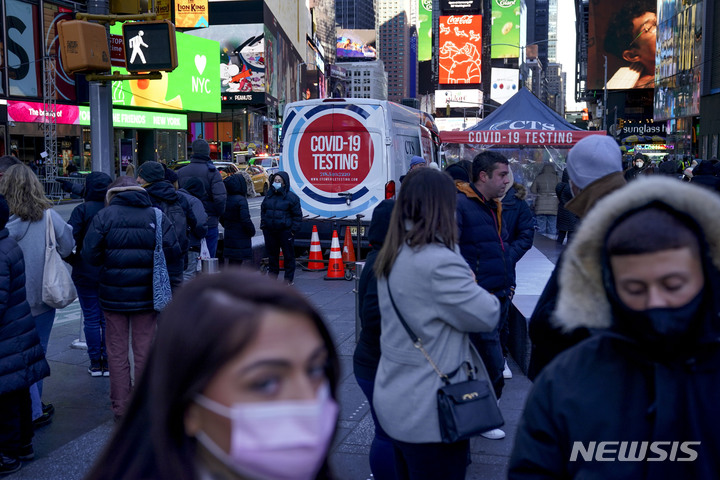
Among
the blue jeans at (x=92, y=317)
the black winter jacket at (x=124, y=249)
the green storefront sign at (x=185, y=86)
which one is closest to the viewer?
the black winter jacket at (x=124, y=249)

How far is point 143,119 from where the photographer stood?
4722 cm

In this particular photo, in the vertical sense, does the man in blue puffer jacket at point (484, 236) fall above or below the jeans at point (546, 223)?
above

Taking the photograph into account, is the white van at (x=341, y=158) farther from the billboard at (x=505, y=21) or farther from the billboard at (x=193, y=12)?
the billboard at (x=505, y=21)

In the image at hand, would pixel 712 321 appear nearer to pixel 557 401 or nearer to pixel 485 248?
pixel 557 401

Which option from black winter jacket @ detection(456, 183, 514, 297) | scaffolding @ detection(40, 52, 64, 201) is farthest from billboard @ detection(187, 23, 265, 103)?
black winter jacket @ detection(456, 183, 514, 297)

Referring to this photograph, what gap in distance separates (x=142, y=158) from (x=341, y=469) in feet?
155

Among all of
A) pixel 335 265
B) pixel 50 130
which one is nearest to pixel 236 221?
pixel 335 265

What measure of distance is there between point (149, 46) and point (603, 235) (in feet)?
26.4

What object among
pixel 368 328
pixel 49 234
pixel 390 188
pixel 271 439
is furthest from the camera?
pixel 390 188

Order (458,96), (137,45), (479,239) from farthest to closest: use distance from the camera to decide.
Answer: (458,96) < (137,45) < (479,239)

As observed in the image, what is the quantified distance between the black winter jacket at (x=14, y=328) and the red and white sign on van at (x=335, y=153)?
351 inches

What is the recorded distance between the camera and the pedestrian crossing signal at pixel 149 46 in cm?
908

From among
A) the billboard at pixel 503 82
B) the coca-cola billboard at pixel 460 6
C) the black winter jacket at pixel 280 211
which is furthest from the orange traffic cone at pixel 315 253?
the billboard at pixel 503 82

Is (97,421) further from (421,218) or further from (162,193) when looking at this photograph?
(421,218)
